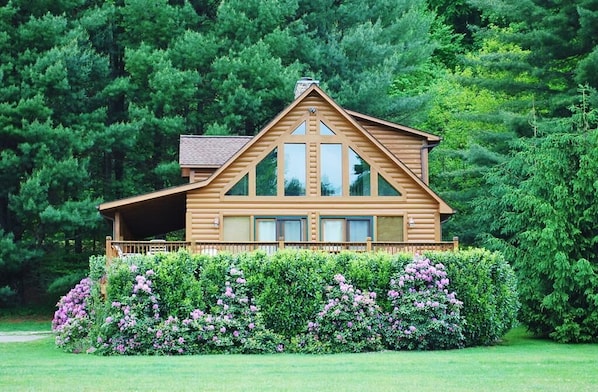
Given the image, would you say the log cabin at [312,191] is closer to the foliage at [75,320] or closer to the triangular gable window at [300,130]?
the triangular gable window at [300,130]

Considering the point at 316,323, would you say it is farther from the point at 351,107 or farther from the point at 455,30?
the point at 455,30

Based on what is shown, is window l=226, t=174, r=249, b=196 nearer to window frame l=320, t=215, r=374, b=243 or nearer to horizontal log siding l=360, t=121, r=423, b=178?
window frame l=320, t=215, r=374, b=243

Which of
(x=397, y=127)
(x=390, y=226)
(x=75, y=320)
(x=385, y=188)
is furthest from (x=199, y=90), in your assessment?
(x=75, y=320)

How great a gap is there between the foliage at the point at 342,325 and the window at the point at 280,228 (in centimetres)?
518

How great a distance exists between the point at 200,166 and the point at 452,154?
1198cm

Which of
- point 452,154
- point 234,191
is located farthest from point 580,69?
point 234,191

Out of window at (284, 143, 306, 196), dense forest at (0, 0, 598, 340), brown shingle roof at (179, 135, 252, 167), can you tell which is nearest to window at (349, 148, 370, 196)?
window at (284, 143, 306, 196)

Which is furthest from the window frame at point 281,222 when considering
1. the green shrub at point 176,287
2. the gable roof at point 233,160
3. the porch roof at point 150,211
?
the green shrub at point 176,287

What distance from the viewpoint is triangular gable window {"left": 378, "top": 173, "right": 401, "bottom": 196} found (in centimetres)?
2598

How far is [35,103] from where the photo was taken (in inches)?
1260

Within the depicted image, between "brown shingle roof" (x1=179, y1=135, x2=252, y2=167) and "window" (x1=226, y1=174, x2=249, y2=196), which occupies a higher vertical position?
"brown shingle roof" (x1=179, y1=135, x2=252, y2=167)

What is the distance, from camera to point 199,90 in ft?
121

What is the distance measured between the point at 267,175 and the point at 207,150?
3423 mm

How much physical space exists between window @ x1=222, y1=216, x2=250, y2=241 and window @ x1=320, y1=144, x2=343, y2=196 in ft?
7.78
